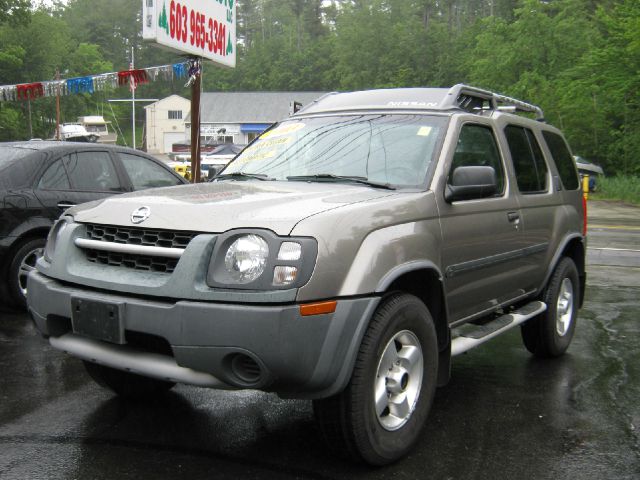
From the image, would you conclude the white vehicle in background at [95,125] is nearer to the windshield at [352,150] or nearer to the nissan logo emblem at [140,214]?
the windshield at [352,150]

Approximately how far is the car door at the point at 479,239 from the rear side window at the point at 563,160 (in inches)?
44.6

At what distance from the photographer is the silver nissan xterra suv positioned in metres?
3.07

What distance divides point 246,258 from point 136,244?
24.9 inches

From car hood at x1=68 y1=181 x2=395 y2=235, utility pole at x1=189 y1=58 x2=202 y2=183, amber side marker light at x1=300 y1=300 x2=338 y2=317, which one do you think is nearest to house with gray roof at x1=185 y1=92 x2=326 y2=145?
utility pole at x1=189 y1=58 x2=202 y2=183

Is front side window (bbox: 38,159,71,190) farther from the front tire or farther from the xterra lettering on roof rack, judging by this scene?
the front tire

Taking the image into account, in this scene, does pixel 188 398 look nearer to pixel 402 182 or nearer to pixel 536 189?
pixel 402 182

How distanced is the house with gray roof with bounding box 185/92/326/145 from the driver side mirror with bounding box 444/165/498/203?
76.3 meters

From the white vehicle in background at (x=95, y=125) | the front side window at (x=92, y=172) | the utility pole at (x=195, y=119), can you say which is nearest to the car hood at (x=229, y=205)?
the front side window at (x=92, y=172)

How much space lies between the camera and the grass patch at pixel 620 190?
27250mm

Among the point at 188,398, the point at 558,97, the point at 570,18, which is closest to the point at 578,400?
the point at 188,398

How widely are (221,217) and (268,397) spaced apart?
1.72 m

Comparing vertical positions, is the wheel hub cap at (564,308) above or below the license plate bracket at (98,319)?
below

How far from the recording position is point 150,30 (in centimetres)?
1051

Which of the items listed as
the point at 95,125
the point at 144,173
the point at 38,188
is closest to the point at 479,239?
the point at 38,188
